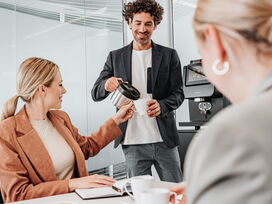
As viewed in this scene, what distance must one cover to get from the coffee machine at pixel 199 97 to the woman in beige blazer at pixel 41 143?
986mm

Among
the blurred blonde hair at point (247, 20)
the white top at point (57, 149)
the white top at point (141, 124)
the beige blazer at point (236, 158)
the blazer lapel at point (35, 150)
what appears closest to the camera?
the beige blazer at point (236, 158)

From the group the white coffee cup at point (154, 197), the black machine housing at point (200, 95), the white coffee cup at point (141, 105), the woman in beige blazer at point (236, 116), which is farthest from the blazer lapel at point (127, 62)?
the woman in beige blazer at point (236, 116)

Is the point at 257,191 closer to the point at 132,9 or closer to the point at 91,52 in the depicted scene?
the point at 132,9

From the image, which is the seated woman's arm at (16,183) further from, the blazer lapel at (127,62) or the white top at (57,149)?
the blazer lapel at (127,62)

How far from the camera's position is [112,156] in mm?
3611

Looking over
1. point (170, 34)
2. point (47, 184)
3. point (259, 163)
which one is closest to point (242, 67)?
point (259, 163)

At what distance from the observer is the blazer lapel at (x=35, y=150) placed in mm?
1614

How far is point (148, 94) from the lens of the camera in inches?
96.4

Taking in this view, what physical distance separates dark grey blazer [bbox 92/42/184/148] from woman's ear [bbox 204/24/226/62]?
168 centimetres

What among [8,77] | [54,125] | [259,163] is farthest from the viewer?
[8,77]

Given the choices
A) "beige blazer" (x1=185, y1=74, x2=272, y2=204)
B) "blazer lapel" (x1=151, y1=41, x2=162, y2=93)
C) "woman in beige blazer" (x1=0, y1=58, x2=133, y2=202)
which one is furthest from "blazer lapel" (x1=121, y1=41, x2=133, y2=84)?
"beige blazer" (x1=185, y1=74, x2=272, y2=204)

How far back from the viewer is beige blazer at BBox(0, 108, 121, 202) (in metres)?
1.51

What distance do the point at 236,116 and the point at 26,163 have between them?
1.31m

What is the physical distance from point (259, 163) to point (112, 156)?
3.25 m
